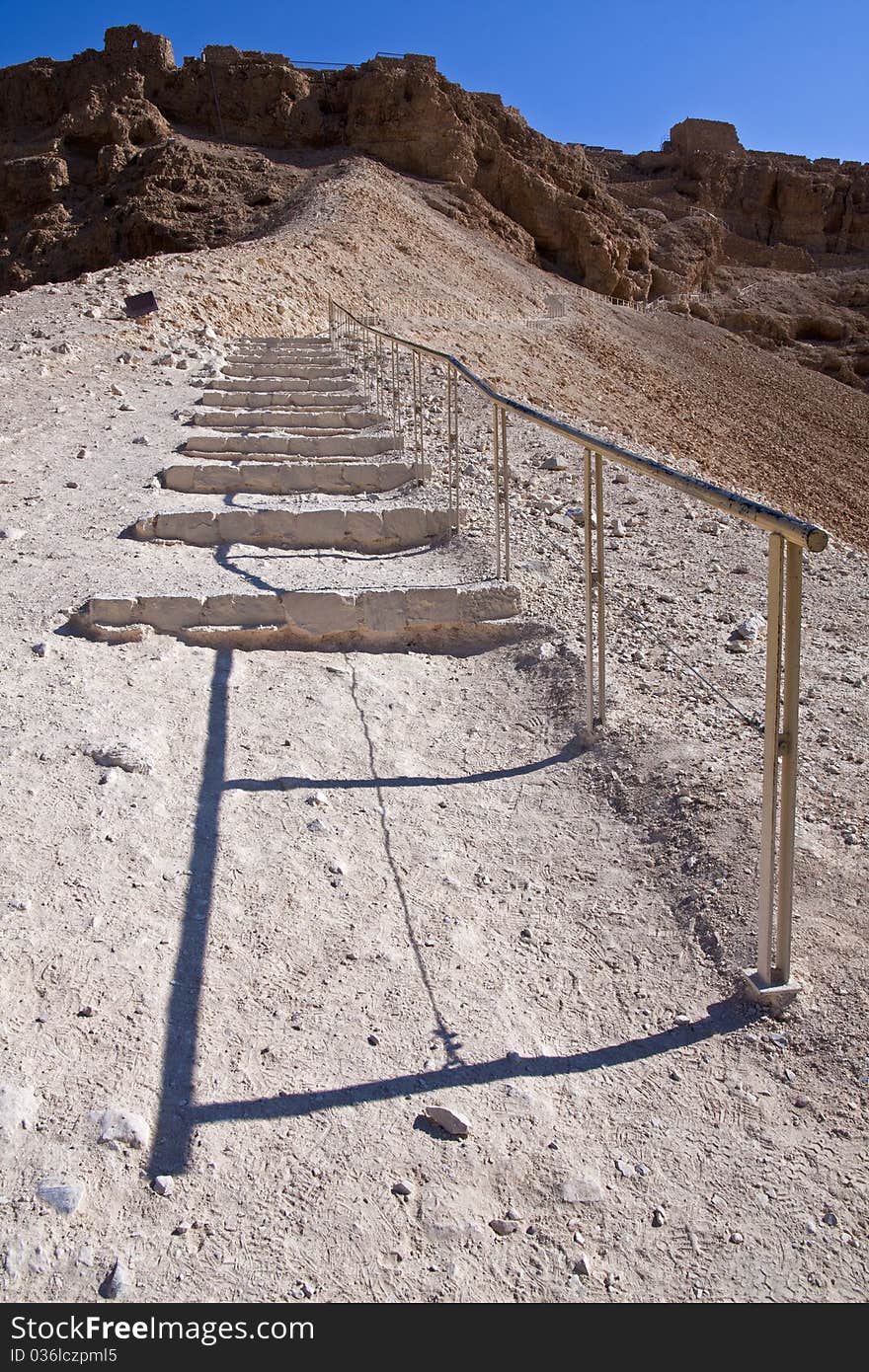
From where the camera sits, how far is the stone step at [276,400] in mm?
9383

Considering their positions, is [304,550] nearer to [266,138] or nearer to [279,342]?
[279,342]

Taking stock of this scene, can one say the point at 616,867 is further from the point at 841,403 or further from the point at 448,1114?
the point at 841,403

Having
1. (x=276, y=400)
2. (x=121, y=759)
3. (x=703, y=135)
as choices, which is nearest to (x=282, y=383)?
(x=276, y=400)

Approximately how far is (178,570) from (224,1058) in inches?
126

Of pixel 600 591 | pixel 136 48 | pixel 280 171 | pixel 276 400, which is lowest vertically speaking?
pixel 600 591

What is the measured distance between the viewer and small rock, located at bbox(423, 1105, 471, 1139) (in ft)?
6.70

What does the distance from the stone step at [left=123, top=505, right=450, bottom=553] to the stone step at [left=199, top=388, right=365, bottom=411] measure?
4080 mm

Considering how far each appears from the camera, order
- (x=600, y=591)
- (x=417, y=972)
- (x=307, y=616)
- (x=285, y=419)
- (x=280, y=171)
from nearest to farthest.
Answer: (x=417, y=972) → (x=600, y=591) → (x=307, y=616) → (x=285, y=419) → (x=280, y=171)

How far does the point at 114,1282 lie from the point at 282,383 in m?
9.99

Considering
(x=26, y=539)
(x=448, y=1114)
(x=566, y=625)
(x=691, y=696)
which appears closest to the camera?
(x=448, y=1114)

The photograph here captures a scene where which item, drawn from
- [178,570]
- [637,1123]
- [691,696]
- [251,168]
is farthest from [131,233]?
[637,1123]

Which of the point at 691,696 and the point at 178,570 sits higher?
the point at 178,570

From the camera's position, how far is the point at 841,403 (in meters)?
26.9

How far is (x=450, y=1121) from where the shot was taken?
204cm
